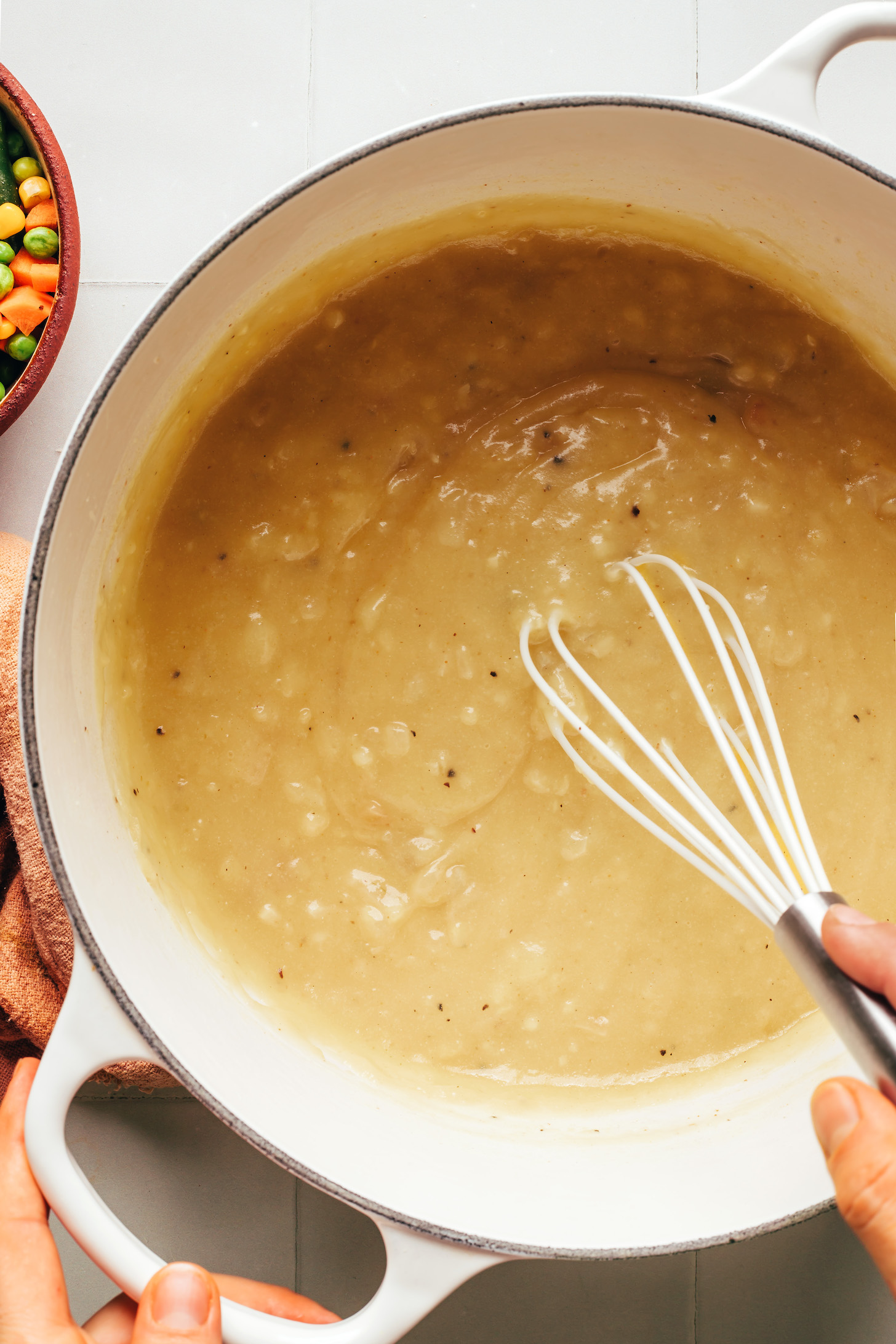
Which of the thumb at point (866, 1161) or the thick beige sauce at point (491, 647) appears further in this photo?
the thick beige sauce at point (491, 647)

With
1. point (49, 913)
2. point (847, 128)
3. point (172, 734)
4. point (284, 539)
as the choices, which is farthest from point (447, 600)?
point (847, 128)

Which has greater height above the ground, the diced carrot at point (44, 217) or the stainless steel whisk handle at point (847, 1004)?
the diced carrot at point (44, 217)

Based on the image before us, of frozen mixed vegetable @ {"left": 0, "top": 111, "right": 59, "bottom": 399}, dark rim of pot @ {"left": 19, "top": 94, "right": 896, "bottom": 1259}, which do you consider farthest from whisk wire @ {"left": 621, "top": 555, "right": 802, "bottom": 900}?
frozen mixed vegetable @ {"left": 0, "top": 111, "right": 59, "bottom": 399}

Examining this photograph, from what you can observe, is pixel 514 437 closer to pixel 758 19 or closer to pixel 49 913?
pixel 758 19

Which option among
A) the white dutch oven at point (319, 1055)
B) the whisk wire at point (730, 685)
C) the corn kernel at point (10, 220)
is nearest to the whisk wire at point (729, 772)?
the whisk wire at point (730, 685)

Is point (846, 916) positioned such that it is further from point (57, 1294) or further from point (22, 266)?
point (22, 266)

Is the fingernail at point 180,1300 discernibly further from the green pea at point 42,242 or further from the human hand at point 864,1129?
the green pea at point 42,242

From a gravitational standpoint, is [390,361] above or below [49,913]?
above
